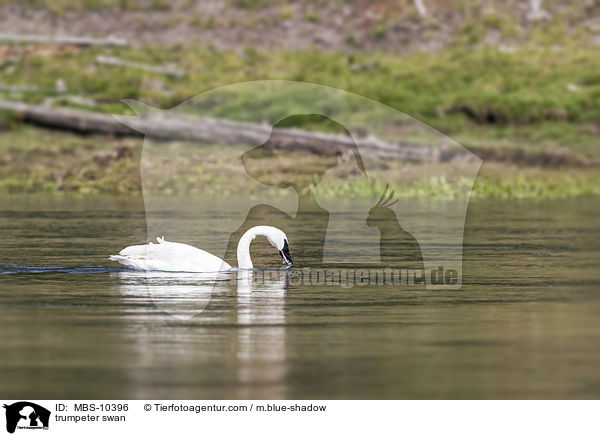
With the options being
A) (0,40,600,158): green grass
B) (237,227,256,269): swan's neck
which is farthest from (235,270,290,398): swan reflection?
(0,40,600,158): green grass

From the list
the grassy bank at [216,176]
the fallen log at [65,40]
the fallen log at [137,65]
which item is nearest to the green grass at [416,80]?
the fallen log at [137,65]

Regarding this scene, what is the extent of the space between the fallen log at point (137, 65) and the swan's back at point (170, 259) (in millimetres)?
20615

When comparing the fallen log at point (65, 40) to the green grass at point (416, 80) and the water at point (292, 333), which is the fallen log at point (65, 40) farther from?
the water at point (292, 333)

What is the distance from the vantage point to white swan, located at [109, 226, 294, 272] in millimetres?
11023

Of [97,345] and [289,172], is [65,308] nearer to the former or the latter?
[97,345]

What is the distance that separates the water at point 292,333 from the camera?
6.20 metres

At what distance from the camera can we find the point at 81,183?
23.4 metres

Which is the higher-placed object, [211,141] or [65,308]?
[211,141]

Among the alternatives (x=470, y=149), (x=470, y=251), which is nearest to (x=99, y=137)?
(x=470, y=149)

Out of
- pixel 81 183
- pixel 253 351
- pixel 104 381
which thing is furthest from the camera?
pixel 81 183

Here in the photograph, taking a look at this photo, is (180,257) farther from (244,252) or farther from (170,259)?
(244,252)

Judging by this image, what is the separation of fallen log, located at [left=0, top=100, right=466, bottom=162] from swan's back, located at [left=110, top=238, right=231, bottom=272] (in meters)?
13.3
